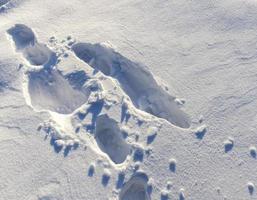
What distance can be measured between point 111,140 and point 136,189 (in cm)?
38

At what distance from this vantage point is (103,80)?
124 inches

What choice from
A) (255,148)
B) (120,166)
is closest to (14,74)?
(120,166)

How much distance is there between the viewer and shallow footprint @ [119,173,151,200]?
2.72m

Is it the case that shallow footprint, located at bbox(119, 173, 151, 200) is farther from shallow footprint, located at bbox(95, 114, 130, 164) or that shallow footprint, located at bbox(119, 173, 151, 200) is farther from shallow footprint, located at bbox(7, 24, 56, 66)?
→ shallow footprint, located at bbox(7, 24, 56, 66)

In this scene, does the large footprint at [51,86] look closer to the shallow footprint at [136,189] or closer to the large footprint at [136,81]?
the large footprint at [136,81]

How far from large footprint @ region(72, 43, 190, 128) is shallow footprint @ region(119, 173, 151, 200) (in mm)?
471

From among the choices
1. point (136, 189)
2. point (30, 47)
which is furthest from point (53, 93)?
point (136, 189)

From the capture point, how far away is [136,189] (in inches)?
109

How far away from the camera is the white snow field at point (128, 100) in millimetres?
2732

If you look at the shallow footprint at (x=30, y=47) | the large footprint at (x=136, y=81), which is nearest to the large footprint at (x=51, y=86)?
the shallow footprint at (x=30, y=47)

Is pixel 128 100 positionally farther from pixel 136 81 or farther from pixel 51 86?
pixel 51 86

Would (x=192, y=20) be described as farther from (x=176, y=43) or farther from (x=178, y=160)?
(x=178, y=160)

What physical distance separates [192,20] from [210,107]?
793 millimetres

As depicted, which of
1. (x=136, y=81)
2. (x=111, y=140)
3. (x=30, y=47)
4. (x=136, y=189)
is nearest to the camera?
(x=136, y=189)
